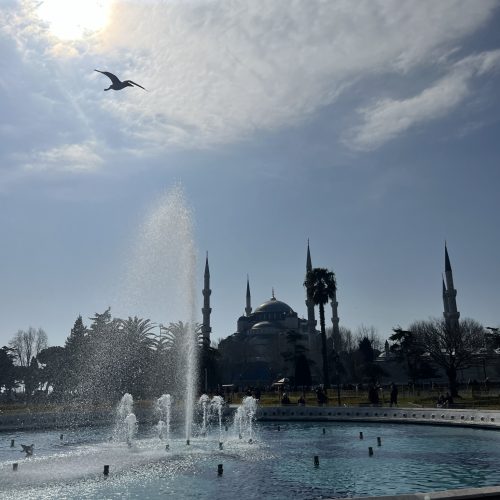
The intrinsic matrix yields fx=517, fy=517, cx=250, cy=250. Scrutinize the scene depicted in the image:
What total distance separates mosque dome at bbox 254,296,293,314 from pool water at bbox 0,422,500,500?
85292 mm

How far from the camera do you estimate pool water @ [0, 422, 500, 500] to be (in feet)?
36.9

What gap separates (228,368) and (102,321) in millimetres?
42740

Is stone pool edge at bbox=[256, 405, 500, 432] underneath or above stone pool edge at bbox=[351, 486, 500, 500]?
underneath

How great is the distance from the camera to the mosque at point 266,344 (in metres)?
83.4

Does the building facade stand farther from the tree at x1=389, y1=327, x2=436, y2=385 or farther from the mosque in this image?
the tree at x1=389, y1=327, x2=436, y2=385

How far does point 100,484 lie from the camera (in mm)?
11984

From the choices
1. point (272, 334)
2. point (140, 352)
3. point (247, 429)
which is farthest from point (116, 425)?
point (272, 334)

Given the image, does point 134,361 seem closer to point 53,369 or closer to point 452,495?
point 53,369

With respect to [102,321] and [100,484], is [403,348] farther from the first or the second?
[100,484]

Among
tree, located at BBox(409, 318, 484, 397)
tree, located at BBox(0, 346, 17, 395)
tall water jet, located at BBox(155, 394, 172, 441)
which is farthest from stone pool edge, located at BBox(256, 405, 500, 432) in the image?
tree, located at BBox(0, 346, 17, 395)

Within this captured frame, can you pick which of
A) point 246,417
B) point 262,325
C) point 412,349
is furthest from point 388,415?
point 262,325

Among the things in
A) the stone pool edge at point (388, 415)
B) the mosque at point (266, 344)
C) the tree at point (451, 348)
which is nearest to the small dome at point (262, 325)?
the mosque at point (266, 344)

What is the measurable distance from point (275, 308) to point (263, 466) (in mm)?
94066

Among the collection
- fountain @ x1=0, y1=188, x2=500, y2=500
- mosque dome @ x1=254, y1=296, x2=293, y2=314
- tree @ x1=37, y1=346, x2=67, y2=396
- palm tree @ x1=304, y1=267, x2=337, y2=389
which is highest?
mosque dome @ x1=254, y1=296, x2=293, y2=314
